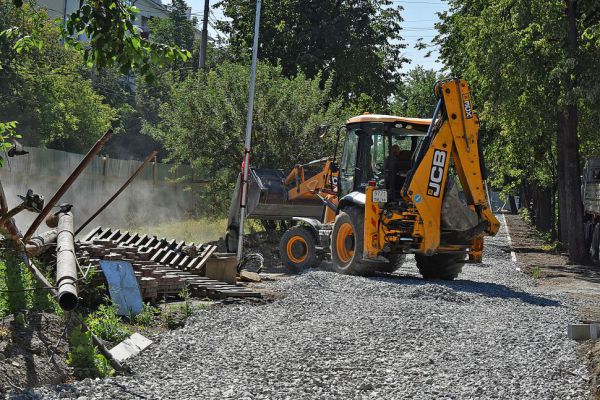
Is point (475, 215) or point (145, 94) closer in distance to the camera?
point (475, 215)

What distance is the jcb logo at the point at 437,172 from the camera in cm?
1727

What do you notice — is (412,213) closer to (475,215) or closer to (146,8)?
(475,215)

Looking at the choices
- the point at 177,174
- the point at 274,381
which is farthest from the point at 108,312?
the point at 177,174

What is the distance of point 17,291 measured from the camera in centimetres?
991

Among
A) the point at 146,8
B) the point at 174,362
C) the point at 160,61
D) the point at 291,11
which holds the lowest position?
the point at 174,362

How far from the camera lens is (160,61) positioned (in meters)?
8.37

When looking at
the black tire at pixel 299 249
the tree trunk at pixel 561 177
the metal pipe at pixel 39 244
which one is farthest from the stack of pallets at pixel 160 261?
the tree trunk at pixel 561 177

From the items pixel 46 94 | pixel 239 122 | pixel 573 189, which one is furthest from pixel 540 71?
pixel 46 94

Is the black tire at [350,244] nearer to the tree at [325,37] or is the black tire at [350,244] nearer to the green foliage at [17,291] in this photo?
the green foliage at [17,291]

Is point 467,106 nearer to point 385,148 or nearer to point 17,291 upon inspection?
point 385,148

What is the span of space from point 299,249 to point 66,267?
481 inches

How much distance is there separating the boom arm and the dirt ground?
28.6ft

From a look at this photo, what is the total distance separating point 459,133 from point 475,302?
12.5ft

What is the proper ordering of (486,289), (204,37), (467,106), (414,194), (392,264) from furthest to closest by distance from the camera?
(204,37) < (392,264) < (467,106) < (414,194) < (486,289)
